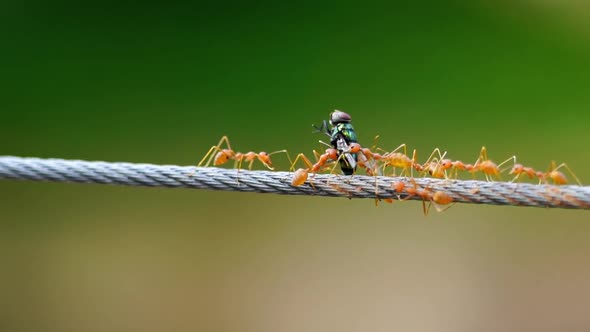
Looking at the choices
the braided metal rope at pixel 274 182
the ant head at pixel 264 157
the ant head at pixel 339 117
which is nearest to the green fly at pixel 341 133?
the ant head at pixel 339 117

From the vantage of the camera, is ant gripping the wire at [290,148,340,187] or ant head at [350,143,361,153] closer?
ant gripping the wire at [290,148,340,187]

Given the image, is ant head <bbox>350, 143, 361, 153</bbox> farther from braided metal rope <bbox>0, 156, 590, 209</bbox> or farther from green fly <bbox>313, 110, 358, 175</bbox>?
braided metal rope <bbox>0, 156, 590, 209</bbox>

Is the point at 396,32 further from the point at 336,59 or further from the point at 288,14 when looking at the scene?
the point at 288,14

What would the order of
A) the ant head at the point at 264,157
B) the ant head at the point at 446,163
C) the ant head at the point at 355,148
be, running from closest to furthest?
the ant head at the point at 355,148 → the ant head at the point at 446,163 → the ant head at the point at 264,157

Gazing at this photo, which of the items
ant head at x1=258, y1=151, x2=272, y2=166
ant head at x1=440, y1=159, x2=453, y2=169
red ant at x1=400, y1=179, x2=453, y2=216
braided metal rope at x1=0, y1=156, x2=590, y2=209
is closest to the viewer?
braided metal rope at x1=0, y1=156, x2=590, y2=209

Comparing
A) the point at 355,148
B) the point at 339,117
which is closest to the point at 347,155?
the point at 355,148

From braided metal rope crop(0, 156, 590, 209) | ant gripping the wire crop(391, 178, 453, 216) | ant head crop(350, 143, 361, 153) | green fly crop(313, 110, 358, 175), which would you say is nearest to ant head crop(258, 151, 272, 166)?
green fly crop(313, 110, 358, 175)

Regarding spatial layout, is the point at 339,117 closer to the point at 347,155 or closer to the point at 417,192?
the point at 347,155

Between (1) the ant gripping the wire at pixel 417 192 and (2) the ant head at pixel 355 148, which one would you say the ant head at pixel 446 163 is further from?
(1) the ant gripping the wire at pixel 417 192
